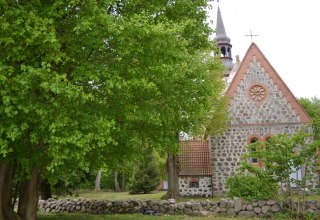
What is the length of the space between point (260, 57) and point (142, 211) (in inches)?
567

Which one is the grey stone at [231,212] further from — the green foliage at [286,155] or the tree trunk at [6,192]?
the tree trunk at [6,192]

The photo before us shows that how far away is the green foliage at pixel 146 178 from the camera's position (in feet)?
106

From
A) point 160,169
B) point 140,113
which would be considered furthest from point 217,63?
point 160,169

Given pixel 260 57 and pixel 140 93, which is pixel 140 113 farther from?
pixel 260 57

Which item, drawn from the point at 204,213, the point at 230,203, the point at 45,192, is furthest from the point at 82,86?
the point at 45,192

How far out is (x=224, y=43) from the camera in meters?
48.5

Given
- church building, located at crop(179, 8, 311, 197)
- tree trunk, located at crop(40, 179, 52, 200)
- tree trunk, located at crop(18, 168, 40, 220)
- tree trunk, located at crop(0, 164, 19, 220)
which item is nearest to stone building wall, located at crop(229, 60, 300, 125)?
church building, located at crop(179, 8, 311, 197)

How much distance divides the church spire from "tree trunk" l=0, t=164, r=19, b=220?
126ft

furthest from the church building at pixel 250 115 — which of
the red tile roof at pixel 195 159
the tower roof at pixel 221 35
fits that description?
the tower roof at pixel 221 35

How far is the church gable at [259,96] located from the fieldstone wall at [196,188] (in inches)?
189

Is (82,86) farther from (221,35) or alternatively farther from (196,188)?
(221,35)

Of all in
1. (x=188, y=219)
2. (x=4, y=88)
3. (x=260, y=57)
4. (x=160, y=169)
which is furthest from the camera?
(x=160, y=169)

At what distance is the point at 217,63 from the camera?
17953 millimetres

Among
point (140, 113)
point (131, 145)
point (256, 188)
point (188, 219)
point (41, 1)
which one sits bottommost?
point (188, 219)
